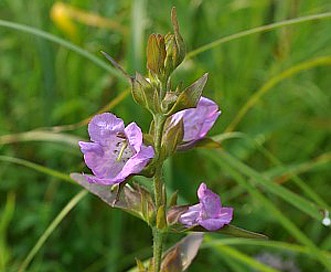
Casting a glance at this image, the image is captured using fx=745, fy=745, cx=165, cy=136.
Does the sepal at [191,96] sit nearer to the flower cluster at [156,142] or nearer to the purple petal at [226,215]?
the flower cluster at [156,142]

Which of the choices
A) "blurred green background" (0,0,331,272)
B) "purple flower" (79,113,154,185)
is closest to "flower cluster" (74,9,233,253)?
"purple flower" (79,113,154,185)

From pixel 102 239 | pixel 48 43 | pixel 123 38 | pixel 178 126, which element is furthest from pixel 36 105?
pixel 178 126

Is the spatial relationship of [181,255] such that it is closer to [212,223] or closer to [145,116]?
[212,223]

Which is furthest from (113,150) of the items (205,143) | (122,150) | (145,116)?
(145,116)

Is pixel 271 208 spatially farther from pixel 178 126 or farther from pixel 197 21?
pixel 197 21

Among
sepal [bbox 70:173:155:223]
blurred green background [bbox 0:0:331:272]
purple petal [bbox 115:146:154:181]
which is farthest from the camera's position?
blurred green background [bbox 0:0:331:272]

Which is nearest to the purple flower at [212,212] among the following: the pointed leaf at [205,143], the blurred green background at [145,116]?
the pointed leaf at [205,143]

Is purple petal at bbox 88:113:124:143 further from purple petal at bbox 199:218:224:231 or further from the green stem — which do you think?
purple petal at bbox 199:218:224:231
